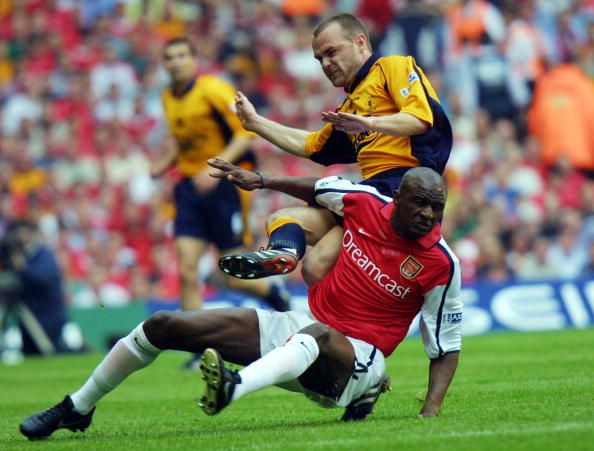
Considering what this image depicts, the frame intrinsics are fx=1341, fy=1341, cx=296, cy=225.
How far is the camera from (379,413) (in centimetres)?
851

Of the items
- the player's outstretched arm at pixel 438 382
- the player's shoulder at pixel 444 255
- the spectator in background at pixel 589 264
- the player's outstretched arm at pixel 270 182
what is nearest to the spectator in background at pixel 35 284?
the spectator in background at pixel 589 264

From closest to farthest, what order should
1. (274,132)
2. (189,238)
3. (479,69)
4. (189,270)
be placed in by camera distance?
(274,132) → (189,270) → (189,238) → (479,69)

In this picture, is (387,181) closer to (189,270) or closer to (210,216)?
(189,270)

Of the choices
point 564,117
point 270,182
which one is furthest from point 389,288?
point 564,117

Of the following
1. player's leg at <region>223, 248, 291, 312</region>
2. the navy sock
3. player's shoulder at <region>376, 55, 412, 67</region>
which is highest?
player's shoulder at <region>376, 55, 412, 67</region>

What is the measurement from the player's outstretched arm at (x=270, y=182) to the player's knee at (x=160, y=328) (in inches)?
47.2

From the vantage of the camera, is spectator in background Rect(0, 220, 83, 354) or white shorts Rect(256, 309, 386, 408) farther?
spectator in background Rect(0, 220, 83, 354)

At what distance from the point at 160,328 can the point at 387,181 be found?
6.08 ft

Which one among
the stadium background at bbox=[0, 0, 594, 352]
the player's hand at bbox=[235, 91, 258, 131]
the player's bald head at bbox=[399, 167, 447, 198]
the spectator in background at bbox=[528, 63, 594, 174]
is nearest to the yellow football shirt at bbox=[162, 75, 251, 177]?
the stadium background at bbox=[0, 0, 594, 352]

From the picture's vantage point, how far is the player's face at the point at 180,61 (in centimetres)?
1355

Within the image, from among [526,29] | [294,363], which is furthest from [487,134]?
[294,363]

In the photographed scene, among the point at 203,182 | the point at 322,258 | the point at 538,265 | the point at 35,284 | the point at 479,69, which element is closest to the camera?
the point at 322,258

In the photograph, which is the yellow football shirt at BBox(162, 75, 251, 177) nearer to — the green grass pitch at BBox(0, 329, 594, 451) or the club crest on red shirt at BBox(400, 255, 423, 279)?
the green grass pitch at BBox(0, 329, 594, 451)

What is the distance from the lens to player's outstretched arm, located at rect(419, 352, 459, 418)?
7793mm
